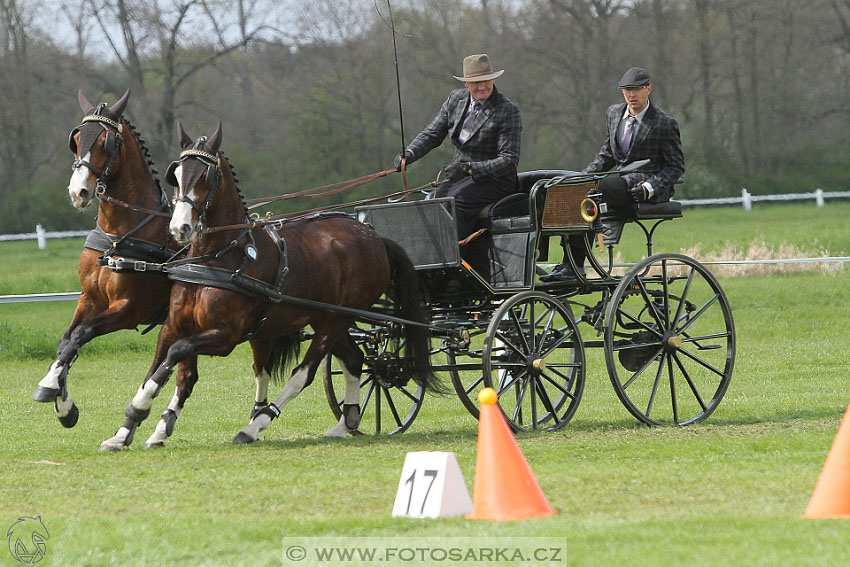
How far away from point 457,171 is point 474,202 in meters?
0.24

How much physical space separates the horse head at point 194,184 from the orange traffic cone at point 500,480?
2605 mm

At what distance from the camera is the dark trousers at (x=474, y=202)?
7.96 m

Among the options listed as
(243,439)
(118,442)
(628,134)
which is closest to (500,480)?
(243,439)

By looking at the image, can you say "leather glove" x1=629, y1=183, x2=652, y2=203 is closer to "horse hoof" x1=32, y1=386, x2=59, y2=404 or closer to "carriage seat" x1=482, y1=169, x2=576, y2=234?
"carriage seat" x1=482, y1=169, x2=576, y2=234

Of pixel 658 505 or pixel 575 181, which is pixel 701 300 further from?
pixel 658 505

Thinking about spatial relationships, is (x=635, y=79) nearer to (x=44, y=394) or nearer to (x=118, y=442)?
(x=118, y=442)

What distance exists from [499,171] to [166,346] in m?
2.43

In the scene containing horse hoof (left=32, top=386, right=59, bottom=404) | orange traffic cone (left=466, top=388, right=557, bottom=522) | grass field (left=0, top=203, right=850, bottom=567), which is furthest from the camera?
horse hoof (left=32, top=386, right=59, bottom=404)

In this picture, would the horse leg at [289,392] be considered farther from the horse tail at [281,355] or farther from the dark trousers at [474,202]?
the dark trousers at [474,202]

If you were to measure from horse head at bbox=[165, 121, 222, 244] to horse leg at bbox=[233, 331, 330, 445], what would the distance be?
1.19 m

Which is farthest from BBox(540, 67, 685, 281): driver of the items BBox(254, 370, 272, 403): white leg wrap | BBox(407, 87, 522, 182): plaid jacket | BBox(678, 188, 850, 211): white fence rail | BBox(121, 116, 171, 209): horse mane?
BBox(678, 188, 850, 211): white fence rail

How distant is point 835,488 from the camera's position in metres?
4.61

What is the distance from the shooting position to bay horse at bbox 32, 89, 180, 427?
23.8 ft

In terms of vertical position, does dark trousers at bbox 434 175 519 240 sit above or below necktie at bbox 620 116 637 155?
below
